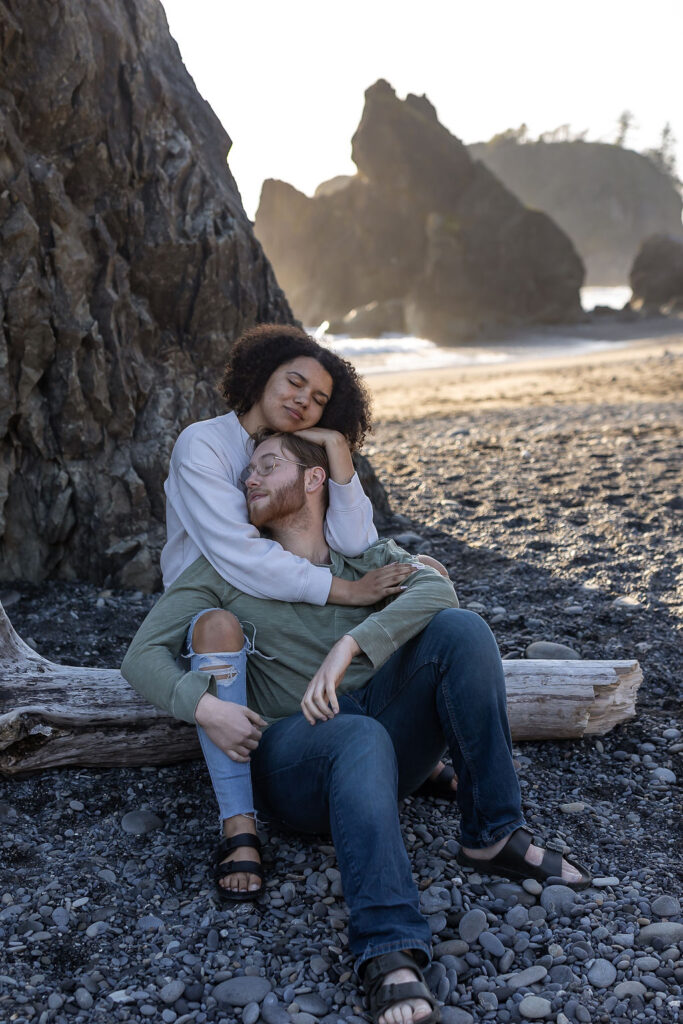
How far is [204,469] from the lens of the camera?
3.55 meters

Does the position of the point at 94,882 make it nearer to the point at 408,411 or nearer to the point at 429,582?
the point at 429,582

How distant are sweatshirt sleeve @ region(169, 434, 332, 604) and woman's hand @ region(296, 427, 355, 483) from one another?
454 mm

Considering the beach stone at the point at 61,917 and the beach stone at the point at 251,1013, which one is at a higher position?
the beach stone at the point at 61,917

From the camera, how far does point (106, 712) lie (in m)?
3.81

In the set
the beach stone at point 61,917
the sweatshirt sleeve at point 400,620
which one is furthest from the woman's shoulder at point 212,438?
the beach stone at point 61,917

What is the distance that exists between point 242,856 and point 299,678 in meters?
0.66

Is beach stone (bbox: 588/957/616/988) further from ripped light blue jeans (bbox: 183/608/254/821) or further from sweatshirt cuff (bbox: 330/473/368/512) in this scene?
sweatshirt cuff (bbox: 330/473/368/512)

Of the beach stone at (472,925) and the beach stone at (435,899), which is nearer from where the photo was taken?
the beach stone at (472,925)

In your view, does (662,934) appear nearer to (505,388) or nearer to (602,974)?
(602,974)

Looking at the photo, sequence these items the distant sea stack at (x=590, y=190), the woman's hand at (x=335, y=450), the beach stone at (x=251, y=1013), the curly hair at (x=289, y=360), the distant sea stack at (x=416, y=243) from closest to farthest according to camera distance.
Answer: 1. the beach stone at (x=251, y=1013)
2. the woman's hand at (x=335, y=450)
3. the curly hair at (x=289, y=360)
4. the distant sea stack at (x=416, y=243)
5. the distant sea stack at (x=590, y=190)

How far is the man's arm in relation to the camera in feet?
9.73

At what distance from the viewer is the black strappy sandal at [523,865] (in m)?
3.14

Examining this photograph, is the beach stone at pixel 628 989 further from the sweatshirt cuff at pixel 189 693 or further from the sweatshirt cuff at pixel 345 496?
the sweatshirt cuff at pixel 345 496

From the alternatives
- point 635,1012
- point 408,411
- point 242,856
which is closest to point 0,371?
point 242,856
